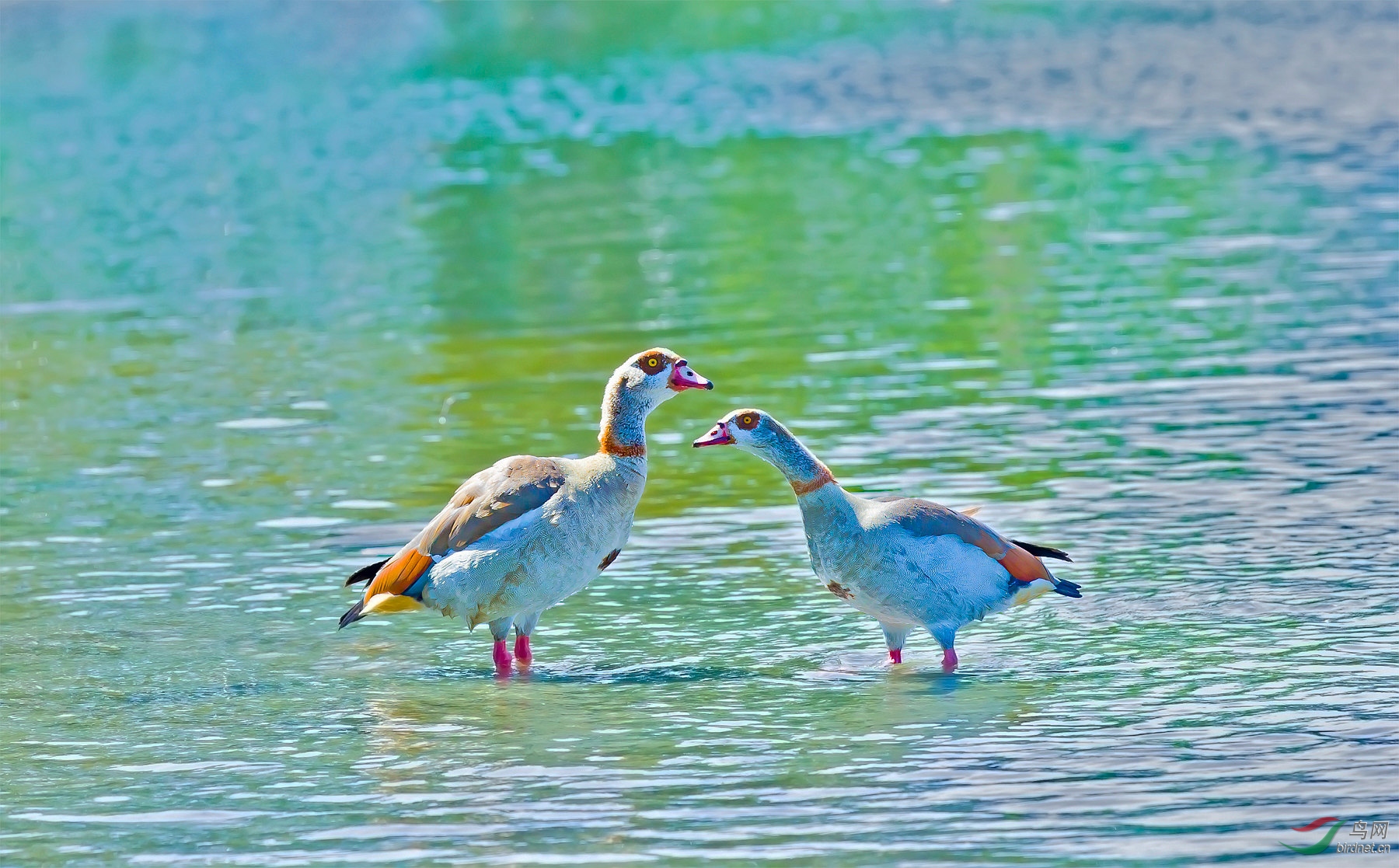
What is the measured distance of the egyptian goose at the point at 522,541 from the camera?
37.4 feet

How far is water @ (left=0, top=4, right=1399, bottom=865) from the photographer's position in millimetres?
9523

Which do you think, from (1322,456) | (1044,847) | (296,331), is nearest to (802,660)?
(1044,847)

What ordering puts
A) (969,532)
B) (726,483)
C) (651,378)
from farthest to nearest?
(726,483)
(651,378)
(969,532)

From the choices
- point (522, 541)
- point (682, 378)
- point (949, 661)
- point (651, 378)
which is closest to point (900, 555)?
point (949, 661)

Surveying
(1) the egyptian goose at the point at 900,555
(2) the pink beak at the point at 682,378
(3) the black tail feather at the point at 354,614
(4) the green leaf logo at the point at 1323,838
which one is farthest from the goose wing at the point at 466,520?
(4) the green leaf logo at the point at 1323,838

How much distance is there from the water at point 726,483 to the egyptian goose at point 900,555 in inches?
15.6

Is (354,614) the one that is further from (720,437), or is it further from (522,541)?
(720,437)

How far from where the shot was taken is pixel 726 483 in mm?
16656

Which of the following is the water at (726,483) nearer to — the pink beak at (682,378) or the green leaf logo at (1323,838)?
the green leaf logo at (1323,838)

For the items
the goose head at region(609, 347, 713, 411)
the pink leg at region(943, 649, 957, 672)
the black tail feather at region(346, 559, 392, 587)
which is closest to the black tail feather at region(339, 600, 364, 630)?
the black tail feather at region(346, 559, 392, 587)

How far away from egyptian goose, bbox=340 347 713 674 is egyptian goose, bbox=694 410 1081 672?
652 millimetres

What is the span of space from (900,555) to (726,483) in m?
5.64

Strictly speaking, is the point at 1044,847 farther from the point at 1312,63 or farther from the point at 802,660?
the point at 1312,63

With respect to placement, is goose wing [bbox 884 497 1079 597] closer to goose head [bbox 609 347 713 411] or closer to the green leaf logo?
goose head [bbox 609 347 713 411]
